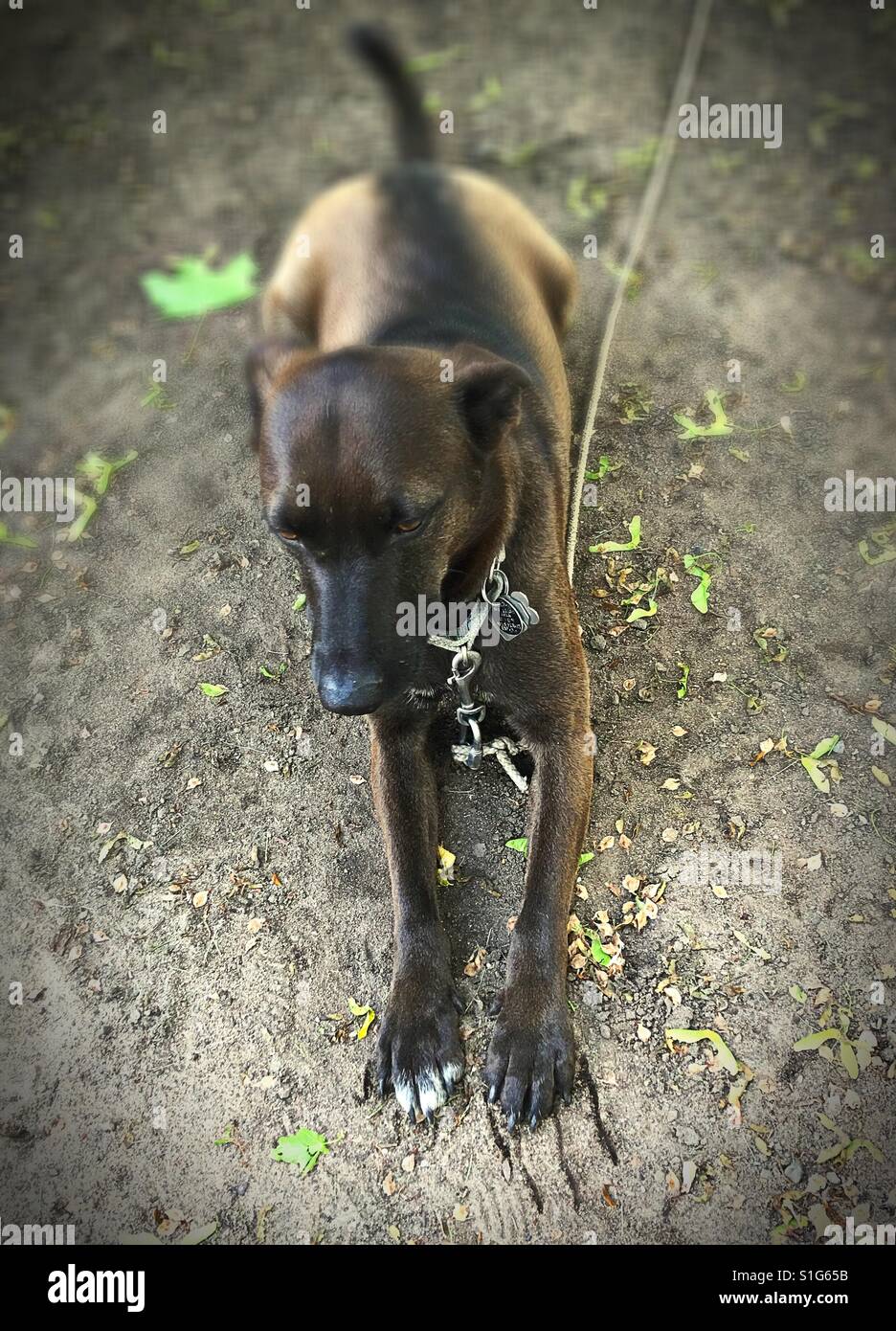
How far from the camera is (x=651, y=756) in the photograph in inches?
148

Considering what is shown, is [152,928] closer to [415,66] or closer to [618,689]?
[618,689]

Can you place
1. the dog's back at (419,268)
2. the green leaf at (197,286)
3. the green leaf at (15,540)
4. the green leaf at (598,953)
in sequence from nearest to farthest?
the green leaf at (598,953), the dog's back at (419,268), the green leaf at (15,540), the green leaf at (197,286)

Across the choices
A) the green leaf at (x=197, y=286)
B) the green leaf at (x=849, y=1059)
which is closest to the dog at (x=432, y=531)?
the green leaf at (x=849, y=1059)

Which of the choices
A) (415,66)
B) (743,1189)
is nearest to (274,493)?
(743,1189)

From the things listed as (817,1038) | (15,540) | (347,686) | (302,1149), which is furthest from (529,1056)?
(15,540)

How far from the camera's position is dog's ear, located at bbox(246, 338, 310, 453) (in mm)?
3184

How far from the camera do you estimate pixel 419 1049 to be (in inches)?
121

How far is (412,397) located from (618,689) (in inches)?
63.8

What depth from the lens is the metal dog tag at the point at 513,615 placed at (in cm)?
Result: 334

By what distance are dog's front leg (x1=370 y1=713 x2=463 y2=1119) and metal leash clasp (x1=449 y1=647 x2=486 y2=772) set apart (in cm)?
16

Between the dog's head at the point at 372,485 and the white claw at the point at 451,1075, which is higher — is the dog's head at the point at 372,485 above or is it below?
above

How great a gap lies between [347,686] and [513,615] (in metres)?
0.83
